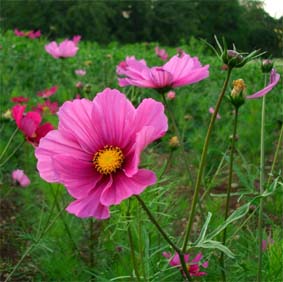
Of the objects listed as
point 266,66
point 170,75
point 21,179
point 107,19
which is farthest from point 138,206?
point 107,19

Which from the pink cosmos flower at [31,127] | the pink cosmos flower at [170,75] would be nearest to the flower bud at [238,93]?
the pink cosmos flower at [170,75]

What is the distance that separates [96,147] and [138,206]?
0.72ft

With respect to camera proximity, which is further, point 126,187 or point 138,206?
point 138,206

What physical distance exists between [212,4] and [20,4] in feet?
17.1

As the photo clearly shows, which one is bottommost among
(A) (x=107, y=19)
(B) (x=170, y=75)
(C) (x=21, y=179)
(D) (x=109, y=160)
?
(C) (x=21, y=179)

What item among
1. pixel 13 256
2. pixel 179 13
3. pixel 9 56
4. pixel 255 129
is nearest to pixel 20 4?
pixel 179 13

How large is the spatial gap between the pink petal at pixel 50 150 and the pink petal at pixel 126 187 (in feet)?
0.20

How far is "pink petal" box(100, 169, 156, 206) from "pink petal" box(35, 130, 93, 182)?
61mm

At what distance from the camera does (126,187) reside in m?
0.52

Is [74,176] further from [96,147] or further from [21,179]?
[21,179]

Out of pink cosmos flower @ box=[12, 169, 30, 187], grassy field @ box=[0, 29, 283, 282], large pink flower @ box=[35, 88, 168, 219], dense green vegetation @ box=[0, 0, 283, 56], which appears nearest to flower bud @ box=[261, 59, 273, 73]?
grassy field @ box=[0, 29, 283, 282]

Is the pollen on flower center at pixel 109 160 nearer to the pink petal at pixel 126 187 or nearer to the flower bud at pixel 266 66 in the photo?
the pink petal at pixel 126 187

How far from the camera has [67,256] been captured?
1.24 m

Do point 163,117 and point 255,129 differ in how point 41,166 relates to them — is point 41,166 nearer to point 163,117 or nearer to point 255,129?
point 163,117
